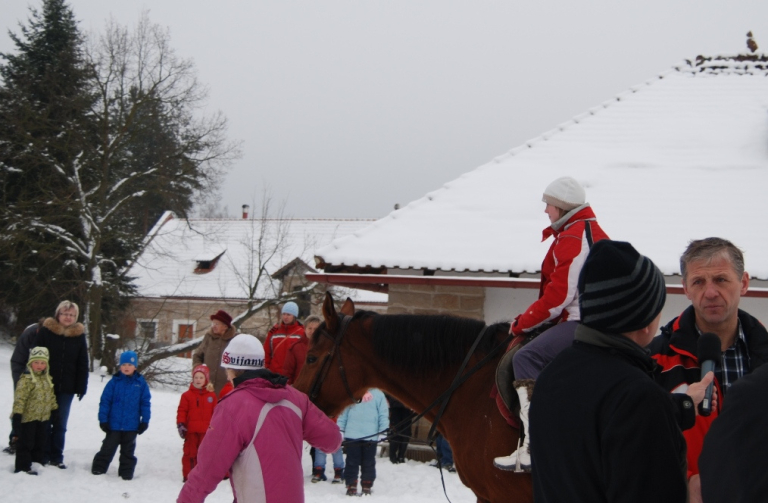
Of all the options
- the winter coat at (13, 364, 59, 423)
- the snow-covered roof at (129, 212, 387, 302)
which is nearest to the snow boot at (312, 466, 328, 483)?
the winter coat at (13, 364, 59, 423)

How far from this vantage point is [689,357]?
262 cm

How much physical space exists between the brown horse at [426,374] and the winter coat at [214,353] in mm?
4018

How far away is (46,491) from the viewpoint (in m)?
6.72

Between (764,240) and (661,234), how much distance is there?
115 centimetres

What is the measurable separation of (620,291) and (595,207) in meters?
7.96

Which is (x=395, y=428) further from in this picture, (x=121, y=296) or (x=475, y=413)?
(x=121, y=296)

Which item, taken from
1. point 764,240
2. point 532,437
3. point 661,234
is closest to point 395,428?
point 532,437

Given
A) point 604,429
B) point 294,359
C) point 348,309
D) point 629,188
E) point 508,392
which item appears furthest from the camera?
point 629,188

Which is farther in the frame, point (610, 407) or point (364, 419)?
point (364, 419)

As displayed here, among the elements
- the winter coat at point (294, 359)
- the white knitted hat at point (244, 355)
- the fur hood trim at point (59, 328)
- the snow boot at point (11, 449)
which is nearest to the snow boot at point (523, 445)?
the white knitted hat at point (244, 355)

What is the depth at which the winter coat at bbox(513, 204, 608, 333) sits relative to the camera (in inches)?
136

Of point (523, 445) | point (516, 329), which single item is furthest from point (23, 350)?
point (523, 445)

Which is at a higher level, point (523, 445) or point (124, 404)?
point (523, 445)

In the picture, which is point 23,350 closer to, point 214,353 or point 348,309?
point 214,353
